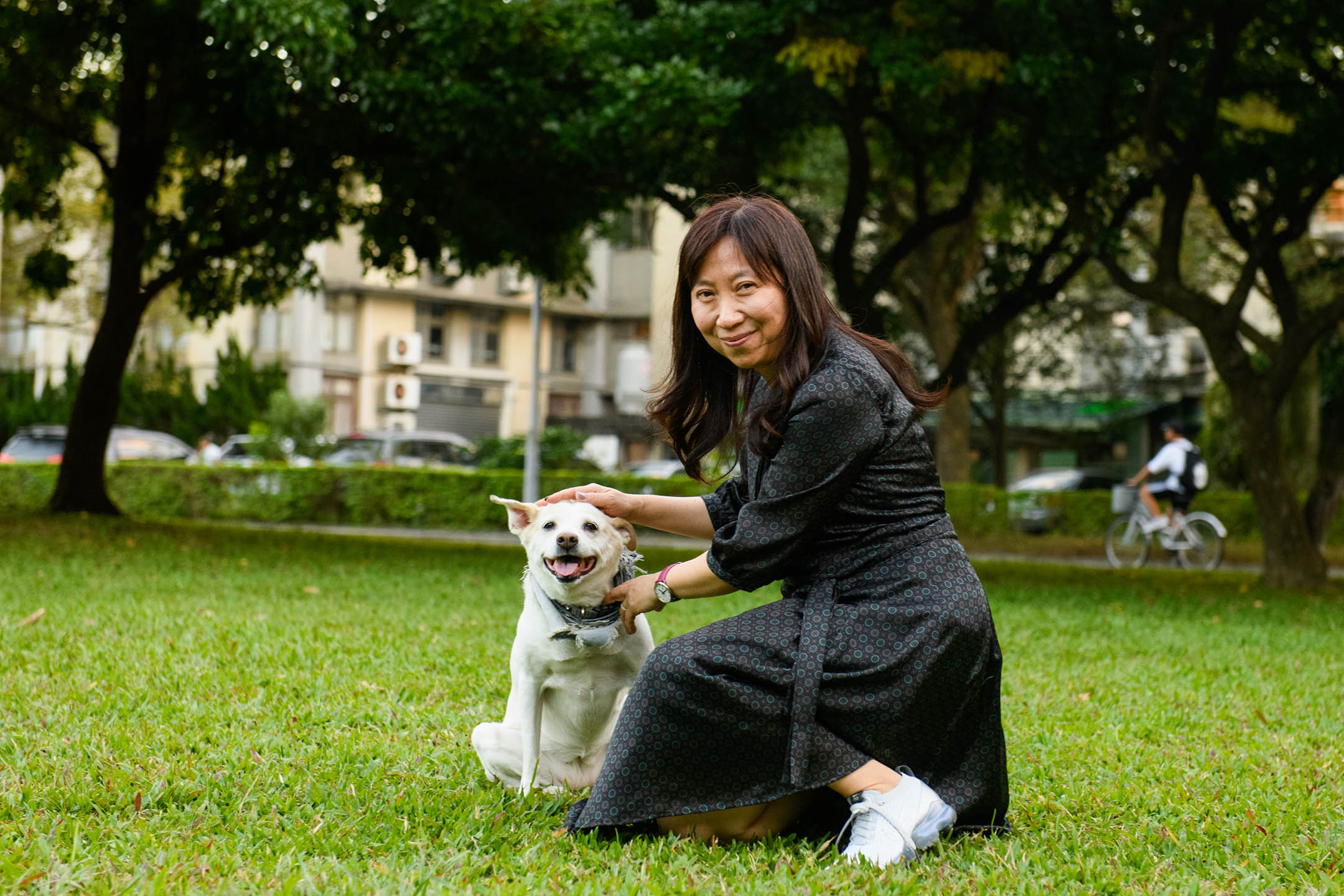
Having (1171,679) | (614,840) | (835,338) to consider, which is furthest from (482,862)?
(1171,679)

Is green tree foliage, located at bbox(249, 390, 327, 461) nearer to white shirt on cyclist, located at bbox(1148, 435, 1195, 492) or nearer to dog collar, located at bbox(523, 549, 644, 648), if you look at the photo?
white shirt on cyclist, located at bbox(1148, 435, 1195, 492)

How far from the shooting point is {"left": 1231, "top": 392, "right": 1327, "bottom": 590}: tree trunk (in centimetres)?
1284

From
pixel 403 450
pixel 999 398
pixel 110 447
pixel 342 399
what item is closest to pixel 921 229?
pixel 999 398

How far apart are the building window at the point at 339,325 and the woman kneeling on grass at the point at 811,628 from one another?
44.2 metres

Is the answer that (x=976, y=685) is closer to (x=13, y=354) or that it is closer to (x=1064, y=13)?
(x=1064, y=13)

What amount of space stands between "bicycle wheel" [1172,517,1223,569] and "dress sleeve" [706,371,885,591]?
15.7 m

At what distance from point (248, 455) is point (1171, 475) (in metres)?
20.4

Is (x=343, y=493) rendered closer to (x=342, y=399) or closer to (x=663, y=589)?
(x=663, y=589)

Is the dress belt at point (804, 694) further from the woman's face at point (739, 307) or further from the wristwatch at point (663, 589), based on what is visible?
the woman's face at point (739, 307)

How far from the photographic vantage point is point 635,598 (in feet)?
12.1

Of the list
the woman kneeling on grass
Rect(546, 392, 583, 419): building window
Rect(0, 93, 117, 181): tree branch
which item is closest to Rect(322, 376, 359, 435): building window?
Rect(546, 392, 583, 419): building window

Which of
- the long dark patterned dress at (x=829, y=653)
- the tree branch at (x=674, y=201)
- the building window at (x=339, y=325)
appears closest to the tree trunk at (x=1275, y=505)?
the tree branch at (x=674, y=201)

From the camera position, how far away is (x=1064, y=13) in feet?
38.4

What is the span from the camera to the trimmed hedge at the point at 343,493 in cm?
2309
